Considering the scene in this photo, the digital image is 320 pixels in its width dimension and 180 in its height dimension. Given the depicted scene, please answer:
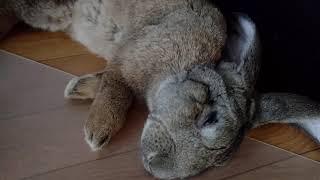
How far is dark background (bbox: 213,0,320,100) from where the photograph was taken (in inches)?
63.2

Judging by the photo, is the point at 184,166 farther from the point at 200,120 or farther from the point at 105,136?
the point at 105,136

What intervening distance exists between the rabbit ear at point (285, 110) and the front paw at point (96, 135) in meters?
0.38

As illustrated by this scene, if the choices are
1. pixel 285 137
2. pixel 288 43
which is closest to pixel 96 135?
pixel 285 137

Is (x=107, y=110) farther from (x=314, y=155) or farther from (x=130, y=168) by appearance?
(x=314, y=155)

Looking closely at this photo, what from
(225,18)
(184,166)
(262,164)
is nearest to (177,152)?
(184,166)

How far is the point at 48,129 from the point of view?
141 cm

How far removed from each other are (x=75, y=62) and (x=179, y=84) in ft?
1.88

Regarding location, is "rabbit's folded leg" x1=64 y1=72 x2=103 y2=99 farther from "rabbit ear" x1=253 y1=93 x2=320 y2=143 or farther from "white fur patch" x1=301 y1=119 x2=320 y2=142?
"white fur patch" x1=301 y1=119 x2=320 y2=142

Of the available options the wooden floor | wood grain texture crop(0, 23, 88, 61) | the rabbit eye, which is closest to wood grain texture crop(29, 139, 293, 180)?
the wooden floor

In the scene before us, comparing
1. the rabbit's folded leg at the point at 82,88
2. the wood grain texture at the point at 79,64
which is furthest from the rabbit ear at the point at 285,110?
the wood grain texture at the point at 79,64

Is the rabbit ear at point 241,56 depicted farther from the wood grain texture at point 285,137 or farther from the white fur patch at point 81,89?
the white fur patch at point 81,89

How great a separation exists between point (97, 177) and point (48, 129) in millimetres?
231

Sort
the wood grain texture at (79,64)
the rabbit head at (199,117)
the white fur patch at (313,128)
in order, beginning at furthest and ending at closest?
the wood grain texture at (79,64)
the white fur patch at (313,128)
the rabbit head at (199,117)

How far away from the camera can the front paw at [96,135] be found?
4.42 ft
